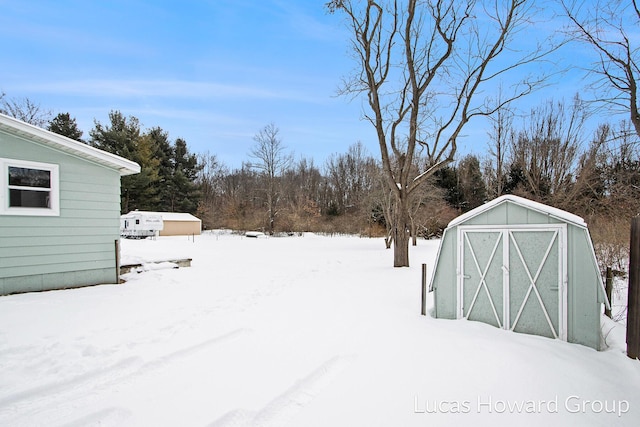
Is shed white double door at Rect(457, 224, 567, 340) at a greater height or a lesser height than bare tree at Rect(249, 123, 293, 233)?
lesser

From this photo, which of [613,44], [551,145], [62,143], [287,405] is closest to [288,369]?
[287,405]

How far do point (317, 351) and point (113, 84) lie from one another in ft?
47.7

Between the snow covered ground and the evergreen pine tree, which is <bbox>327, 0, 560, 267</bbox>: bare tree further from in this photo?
the evergreen pine tree

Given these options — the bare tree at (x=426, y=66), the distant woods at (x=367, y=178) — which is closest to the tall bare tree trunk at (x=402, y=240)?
the bare tree at (x=426, y=66)

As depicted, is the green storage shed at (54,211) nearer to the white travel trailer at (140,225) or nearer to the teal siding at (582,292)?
the teal siding at (582,292)

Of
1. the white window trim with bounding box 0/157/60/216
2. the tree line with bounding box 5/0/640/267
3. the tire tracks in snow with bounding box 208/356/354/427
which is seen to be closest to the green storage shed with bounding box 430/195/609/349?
the tire tracks in snow with bounding box 208/356/354/427

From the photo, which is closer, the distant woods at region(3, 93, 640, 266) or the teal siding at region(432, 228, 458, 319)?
the teal siding at region(432, 228, 458, 319)

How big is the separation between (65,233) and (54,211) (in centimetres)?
46

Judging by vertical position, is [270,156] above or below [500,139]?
above

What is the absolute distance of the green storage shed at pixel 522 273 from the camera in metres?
3.60

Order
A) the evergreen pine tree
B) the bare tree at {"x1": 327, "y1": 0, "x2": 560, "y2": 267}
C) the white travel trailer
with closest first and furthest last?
the bare tree at {"x1": 327, "y1": 0, "x2": 560, "y2": 267} < the white travel trailer < the evergreen pine tree

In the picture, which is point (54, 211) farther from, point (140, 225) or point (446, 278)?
point (140, 225)

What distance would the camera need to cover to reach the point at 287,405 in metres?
2.34

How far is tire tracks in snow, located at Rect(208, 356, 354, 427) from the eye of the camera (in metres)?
2.12
